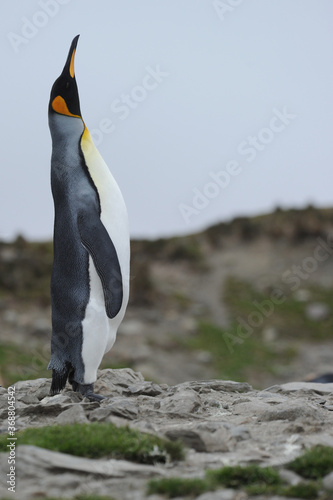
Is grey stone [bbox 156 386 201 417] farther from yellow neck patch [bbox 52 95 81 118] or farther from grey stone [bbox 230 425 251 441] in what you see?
yellow neck patch [bbox 52 95 81 118]

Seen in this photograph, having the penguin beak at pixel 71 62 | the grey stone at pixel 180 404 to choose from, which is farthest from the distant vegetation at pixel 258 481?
the penguin beak at pixel 71 62

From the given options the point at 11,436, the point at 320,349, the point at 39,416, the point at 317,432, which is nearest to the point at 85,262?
the point at 39,416

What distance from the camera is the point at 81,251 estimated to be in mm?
6516

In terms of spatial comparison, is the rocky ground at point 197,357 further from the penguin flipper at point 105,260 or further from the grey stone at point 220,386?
the penguin flipper at point 105,260

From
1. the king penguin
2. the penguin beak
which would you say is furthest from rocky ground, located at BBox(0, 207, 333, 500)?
the penguin beak

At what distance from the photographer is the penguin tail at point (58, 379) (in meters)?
6.51

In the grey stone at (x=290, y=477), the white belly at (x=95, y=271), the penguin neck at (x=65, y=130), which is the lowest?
the grey stone at (x=290, y=477)

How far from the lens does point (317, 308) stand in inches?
825

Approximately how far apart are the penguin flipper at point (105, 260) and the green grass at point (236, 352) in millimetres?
9911

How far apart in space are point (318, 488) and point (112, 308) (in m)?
3.17

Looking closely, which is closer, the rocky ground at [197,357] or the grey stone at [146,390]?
the rocky ground at [197,357]

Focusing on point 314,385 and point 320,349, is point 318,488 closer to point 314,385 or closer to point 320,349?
point 314,385

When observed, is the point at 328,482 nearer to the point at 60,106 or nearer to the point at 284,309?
the point at 60,106

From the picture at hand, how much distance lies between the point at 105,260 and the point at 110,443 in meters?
2.42
